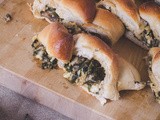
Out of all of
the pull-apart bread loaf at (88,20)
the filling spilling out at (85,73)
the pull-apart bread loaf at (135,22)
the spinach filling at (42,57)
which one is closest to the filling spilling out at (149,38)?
the pull-apart bread loaf at (135,22)

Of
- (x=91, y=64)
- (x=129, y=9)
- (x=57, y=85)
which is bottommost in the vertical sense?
(x=57, y=85)

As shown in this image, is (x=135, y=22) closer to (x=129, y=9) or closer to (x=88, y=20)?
(x=129, y=9)

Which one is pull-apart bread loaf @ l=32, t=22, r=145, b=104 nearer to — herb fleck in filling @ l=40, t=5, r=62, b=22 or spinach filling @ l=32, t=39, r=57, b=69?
spinach filling @ l=32, t=39, r=57, b=69

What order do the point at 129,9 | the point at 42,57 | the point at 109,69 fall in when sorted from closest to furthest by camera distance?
1. the point at 109,69
2. the point at 42,57
3. the point at 129,9

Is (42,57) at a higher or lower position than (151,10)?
lower

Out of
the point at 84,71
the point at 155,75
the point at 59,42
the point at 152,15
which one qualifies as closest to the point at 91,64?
the point at 84,71

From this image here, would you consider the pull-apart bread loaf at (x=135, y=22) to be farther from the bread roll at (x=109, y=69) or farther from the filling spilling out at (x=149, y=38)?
the bread roll at (x=109, y=69)

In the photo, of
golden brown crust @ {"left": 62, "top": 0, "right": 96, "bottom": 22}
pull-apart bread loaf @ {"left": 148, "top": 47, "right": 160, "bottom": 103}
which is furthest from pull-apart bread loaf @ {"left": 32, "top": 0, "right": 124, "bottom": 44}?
pull-apart bread loaf @ {"left": 148, "top": 47, "right": 160, "bottom": 103}

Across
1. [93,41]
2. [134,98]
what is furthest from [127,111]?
[93,41]
